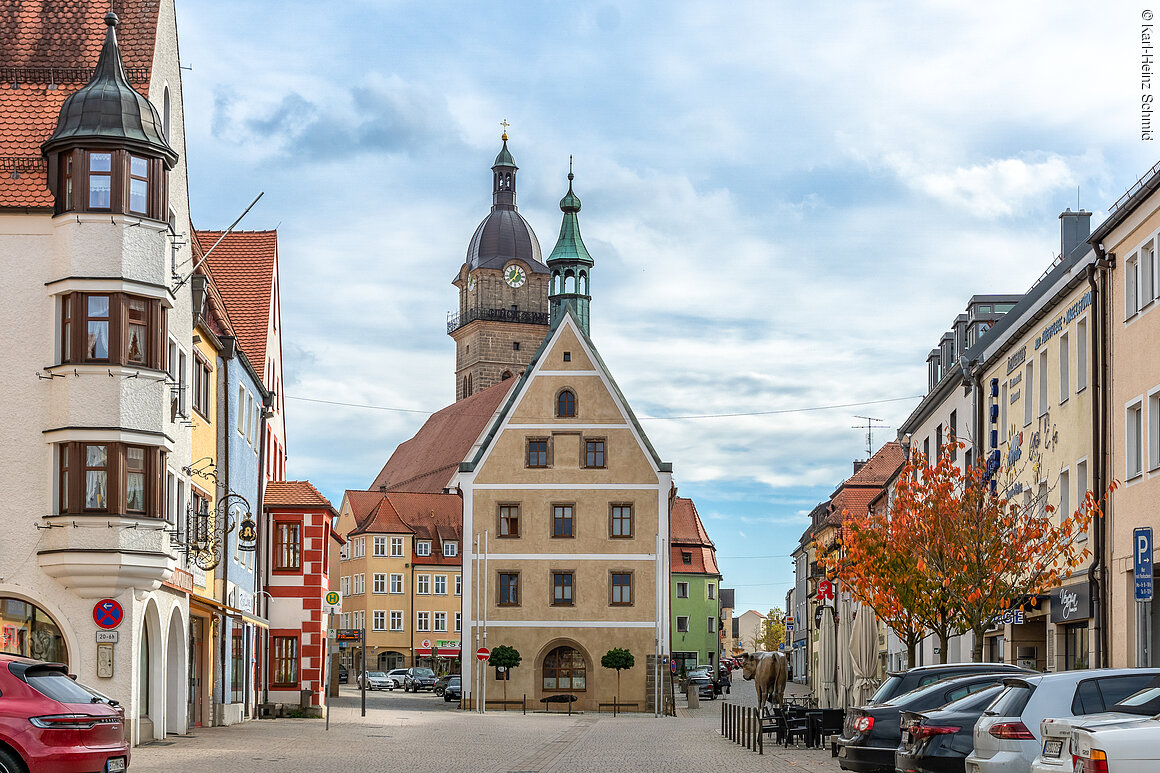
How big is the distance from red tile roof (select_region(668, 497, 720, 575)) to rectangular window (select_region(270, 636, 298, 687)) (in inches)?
3231

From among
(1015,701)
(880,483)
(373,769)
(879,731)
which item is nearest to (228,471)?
(373,769)

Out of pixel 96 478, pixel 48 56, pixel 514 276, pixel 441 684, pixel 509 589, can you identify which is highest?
pixel 514 276

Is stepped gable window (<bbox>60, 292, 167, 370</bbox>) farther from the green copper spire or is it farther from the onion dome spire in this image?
the green copper spire

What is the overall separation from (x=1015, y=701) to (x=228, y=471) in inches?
1101

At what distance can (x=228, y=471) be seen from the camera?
133 feet

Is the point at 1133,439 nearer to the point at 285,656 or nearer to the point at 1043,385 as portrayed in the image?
the point at 1043,385

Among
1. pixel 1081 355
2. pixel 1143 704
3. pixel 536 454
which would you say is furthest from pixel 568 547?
pixel 1143 704

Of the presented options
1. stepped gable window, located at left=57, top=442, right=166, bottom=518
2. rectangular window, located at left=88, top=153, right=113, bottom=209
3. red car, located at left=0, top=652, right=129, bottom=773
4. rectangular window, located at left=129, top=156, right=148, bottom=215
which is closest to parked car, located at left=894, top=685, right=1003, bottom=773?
red car, located at left=0, top=652, right=129, bottom=773

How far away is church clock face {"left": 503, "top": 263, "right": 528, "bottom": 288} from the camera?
136 meters

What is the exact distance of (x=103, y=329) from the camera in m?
29.9

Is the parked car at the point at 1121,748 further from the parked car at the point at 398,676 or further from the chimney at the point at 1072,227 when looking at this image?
the parked car at the point at 398,676

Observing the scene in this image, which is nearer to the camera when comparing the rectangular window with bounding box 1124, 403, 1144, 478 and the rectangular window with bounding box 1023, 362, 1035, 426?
the rectangular window with bounding box 1124, 403, 1144, 478

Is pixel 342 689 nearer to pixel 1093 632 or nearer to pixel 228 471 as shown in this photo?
pixel 228 471

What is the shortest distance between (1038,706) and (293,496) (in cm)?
3627
